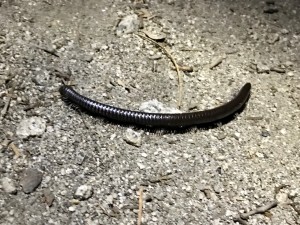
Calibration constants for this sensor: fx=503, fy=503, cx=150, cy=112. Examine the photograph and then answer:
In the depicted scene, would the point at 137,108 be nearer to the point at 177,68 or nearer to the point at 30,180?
the point at 177,68

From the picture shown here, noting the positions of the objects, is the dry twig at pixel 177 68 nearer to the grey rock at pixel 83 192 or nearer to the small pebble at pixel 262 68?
the small pebble at pixel 262 68

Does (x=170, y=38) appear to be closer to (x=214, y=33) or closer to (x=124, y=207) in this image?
(x=214, y=33)

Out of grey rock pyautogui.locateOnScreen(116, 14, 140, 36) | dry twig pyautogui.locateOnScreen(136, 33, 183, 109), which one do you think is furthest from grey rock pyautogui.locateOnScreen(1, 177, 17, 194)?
grey rock pyautogui.locateOnScreen(116, 14, 140, 36)

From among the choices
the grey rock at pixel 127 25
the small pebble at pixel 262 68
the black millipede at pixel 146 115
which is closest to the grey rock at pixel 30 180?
the black millipede at pixel 146 115

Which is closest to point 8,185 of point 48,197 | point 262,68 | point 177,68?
point 48,197

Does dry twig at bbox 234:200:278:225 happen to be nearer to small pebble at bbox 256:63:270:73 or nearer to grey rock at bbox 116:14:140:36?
small pebble at bbox 256:63:270:73
